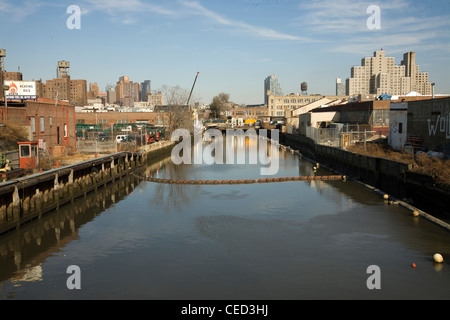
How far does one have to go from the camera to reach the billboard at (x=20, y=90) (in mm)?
40438

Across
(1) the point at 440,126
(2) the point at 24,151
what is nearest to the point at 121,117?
(2) the point at 24,151

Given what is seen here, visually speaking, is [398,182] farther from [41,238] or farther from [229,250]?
[41,238]

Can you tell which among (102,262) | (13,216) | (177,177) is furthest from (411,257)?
(177,177)

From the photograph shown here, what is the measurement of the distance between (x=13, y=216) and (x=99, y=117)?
103587 millimetres

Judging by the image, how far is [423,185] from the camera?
25.4 m

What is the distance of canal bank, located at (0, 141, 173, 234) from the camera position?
2138 cm

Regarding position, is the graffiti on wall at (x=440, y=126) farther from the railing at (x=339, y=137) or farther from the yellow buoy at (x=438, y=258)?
the yellow buoy at (x=438, y=258)

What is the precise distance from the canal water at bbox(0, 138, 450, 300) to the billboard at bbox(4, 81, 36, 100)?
15680 millimetres

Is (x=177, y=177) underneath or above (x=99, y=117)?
underneath

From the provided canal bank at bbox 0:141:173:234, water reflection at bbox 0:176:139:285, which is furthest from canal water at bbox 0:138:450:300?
canal bank at bbox 0:141:173:234

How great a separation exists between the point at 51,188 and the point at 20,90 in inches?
723

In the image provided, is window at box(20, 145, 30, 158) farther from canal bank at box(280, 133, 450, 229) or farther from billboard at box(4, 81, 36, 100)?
canal bank at box(280, 133, 450, 229)

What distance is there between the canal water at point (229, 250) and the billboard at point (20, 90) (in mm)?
15680
